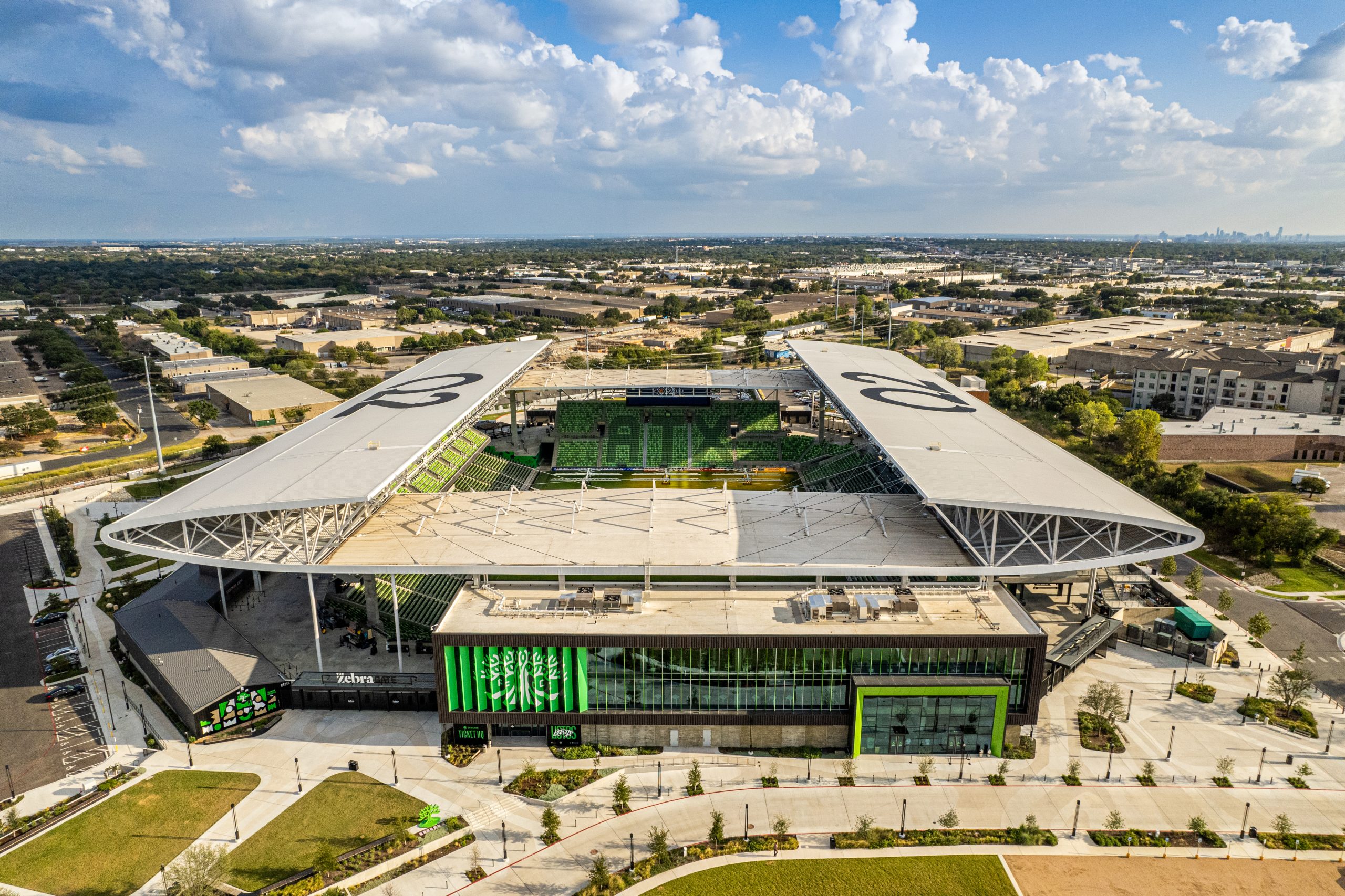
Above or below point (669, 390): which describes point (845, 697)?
below

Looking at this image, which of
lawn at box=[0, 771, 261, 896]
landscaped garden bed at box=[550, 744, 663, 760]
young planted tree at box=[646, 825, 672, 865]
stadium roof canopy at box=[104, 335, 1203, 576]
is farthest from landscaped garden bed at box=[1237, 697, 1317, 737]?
lawn at box=[0, 771, 261, 896]

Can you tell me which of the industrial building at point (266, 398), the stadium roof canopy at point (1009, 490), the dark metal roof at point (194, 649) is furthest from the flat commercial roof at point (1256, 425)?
the industrial building at point (266, 398)

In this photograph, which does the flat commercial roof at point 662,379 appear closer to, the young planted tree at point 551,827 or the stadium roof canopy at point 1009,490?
the stadium roof canopy at point 1009,490

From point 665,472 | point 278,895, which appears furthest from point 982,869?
point 665,472

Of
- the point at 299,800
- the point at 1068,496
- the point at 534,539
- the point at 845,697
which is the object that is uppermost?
the point at 1068,496

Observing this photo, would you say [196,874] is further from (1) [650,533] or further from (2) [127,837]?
(1) [650,533]

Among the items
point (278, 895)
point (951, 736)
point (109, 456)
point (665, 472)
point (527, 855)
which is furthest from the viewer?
point (109, 456)

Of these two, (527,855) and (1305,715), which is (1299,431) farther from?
(527,855)
